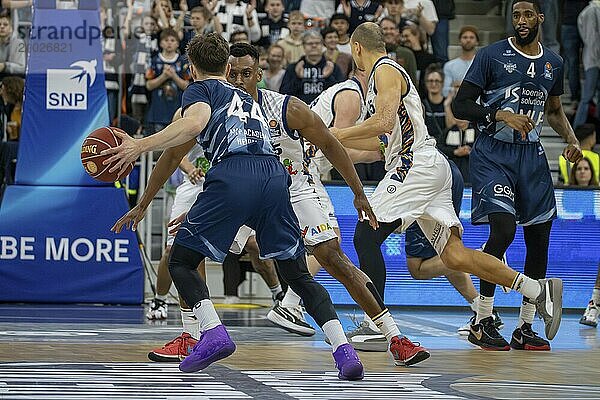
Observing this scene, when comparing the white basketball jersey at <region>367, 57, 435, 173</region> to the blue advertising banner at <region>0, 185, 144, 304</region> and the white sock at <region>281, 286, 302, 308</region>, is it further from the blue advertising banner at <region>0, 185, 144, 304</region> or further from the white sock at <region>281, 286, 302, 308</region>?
the blue advertising banner at <region>0, 185, 144, 304</region>

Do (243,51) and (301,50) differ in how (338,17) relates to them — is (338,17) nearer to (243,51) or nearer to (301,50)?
(301,50)

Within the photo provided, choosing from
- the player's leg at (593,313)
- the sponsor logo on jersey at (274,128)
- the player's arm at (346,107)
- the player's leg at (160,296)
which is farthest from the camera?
the player's leg at (593,313)

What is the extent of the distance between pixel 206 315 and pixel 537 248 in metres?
3.33

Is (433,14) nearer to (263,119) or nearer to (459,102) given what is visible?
(459,102)

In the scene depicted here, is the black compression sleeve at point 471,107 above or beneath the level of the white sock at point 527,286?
above

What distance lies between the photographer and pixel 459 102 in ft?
27.7

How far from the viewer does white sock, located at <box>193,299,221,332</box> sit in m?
6.04

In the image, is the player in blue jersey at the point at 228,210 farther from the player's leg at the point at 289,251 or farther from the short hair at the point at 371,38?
the short hair at the point at 371,38

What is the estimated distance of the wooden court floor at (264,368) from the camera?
18.4 feet

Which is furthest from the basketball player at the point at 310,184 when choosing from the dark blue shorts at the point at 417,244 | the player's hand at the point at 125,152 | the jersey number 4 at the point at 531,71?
the jersey number 4 at the point at 531,71

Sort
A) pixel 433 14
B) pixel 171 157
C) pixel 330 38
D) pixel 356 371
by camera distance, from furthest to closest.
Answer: pixel 433 14 < pixel 330 38 < pixel 171 157 < pixel 356 371

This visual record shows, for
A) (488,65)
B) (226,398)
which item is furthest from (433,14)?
(226,398)

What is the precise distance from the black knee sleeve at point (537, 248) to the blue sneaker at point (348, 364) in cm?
280

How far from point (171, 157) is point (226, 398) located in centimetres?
169
